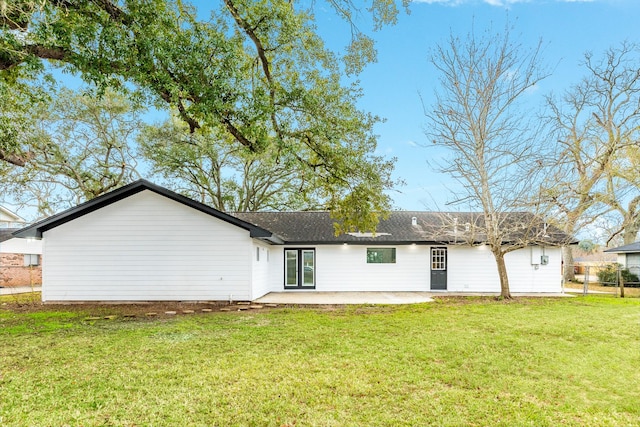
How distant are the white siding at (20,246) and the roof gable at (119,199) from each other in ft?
32.1

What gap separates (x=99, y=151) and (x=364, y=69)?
52.2 ft

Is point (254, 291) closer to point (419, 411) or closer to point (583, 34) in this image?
point (419, 411)

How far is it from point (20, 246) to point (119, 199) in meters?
12.4

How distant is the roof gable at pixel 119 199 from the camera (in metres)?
11.4

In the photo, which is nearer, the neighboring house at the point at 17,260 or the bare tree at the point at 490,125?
the bare tree at the point at 490,125

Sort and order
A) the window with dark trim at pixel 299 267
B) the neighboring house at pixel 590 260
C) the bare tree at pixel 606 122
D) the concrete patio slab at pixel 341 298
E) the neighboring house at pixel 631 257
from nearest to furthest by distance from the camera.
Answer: the concrete patio slab at pixel 341 298 → the window with dark trim at pixel 299 267 → the neighboring house at pixel 631 257 → the bare tree at pixel 606 122 → the neighboring house at pixel 590 260

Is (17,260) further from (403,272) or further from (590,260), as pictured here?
(590,260)

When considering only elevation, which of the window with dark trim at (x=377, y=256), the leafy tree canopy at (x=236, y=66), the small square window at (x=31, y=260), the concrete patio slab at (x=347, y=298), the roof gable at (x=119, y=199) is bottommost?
the concrete patio slab at (x=347, y=298)

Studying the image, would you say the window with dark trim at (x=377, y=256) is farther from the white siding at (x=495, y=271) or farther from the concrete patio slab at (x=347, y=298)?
the white siding at (x=495, y=271)

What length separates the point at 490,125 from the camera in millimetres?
11953

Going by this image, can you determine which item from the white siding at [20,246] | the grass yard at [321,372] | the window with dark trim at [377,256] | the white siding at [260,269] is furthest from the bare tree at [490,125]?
the white siding at [20,246]

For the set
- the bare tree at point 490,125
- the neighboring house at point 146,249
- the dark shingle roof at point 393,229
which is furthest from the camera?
the dark shingle roof at point 393,229

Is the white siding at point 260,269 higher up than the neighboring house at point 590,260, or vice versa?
the white siding at point 260,269

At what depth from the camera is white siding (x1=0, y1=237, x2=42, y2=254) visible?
61.4 feet
